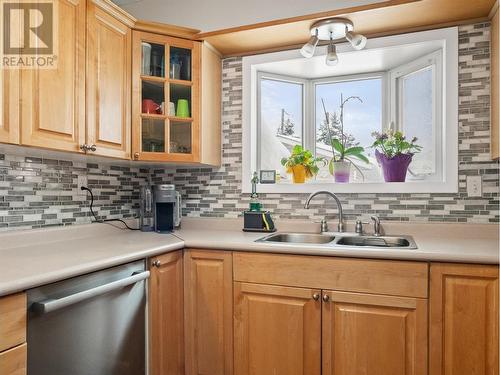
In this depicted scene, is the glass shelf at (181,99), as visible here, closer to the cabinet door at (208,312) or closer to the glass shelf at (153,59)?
the glass shelf at (153,59)

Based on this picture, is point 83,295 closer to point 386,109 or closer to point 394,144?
point 394,144

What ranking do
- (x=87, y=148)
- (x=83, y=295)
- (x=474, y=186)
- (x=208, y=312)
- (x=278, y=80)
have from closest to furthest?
(x=83, y=295) → (x=87, y=148) → (x=208, y=312) → (x=474, y=186) → (x=278, y=80)

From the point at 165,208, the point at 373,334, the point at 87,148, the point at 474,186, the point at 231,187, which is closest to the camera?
the point at 373,334

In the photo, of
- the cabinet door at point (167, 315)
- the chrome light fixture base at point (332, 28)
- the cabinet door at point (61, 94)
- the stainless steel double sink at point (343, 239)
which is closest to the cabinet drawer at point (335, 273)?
the stainless steel double sink at point (343, 239)

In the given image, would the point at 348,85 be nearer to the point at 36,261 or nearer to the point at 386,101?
the point at 386,101

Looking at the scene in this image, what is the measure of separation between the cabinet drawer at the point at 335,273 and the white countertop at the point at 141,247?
36 millimetres

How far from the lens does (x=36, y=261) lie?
135 cm

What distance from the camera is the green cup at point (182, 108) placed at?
2.22 metres

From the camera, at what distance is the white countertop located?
1.24 metres

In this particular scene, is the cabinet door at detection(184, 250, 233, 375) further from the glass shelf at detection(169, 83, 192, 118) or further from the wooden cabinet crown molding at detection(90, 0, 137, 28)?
the wooden cabinet crown molding at detection(90, 0, 137, 28)

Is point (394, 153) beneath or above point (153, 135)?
beneath

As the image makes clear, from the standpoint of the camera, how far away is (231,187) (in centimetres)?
248

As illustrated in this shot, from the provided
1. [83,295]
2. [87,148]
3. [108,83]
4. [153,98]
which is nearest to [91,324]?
[83,295]

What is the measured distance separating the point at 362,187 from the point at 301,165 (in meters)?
0.43
